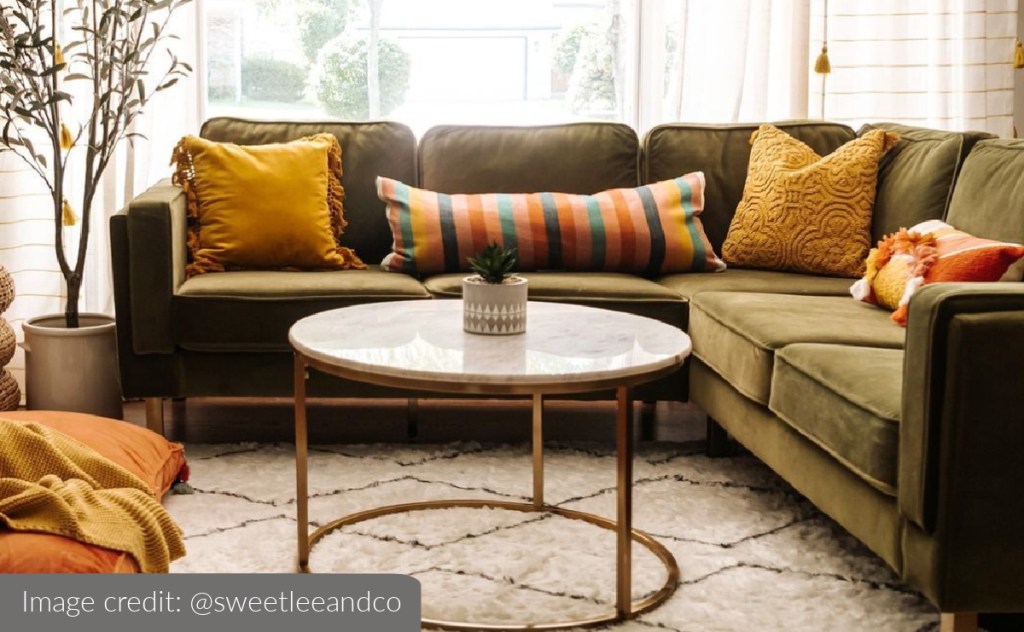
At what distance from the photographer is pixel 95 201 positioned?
3.98m

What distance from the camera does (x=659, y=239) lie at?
352cm

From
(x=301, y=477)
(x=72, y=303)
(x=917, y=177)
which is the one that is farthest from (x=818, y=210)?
(x=72, y=303)

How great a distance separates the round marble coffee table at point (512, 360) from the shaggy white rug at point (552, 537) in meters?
0.06

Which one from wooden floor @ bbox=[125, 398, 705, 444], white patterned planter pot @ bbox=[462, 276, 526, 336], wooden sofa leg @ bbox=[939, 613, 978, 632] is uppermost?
white patterned planter pot @ bbox=[462, 276, 526, 336]

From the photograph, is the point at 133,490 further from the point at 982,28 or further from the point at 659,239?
the point at 982,28

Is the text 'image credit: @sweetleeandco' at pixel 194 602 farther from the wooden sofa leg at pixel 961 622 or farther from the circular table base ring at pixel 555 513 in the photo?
the wooden sofa leg at pixel 961 622

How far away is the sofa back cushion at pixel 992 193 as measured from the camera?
2873 mm

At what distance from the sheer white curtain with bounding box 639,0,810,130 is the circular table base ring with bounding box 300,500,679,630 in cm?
199

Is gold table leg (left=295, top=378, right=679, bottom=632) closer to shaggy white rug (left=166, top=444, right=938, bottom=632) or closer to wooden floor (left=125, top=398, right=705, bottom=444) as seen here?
shaggy white rug (left=166, top=444, right=938, bottom=632)

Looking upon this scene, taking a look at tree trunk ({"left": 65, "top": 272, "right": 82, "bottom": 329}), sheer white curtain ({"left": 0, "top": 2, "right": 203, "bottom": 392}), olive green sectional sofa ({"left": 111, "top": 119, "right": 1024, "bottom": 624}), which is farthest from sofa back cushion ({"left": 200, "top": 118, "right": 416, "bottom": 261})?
tree trunk ({"left": 65, "top": 272, "right": 82, "bottom": 329})

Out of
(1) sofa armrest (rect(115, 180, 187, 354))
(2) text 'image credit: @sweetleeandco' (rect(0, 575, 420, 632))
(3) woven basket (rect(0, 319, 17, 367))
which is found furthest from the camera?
(3) woven basket (rect(0, 319, 17, 367))

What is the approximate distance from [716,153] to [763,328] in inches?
46.9

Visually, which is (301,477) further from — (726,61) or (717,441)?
(726,61)

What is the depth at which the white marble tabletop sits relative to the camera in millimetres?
2064
